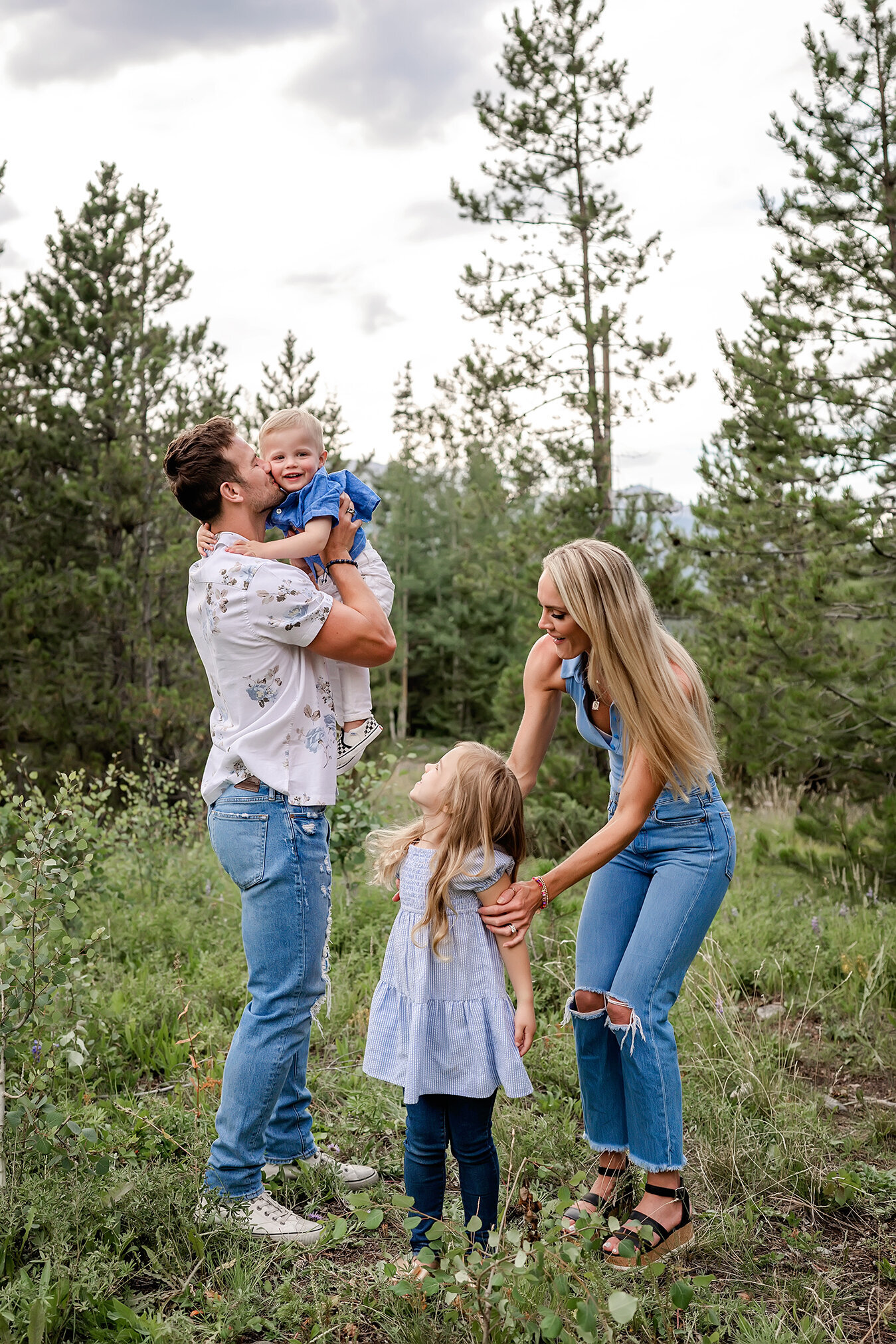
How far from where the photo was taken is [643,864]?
2.78m

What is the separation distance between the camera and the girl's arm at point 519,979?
2324 millimetres

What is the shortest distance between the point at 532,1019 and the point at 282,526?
1470mm

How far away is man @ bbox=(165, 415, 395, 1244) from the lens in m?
2.54

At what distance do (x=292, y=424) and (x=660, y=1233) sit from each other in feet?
7.75

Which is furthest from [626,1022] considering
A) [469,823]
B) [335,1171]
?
[335,1171]

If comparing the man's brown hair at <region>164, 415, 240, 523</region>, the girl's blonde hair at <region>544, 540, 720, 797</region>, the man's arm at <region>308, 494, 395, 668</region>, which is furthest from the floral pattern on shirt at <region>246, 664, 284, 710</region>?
the girl's blonde hair at <region>544, 540, 720, 797</region>

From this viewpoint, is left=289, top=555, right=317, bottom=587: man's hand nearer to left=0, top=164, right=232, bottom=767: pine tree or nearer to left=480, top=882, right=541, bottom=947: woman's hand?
left=480, top=882, right=541, bottom=947: woman's hand

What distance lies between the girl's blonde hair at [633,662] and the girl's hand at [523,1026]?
68 centimetres

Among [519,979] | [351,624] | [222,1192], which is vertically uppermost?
[351,624]

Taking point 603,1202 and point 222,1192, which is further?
point 603,1202

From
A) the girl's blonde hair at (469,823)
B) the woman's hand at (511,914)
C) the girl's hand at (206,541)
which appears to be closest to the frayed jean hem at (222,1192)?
the girl's blonde hair at (469,823)

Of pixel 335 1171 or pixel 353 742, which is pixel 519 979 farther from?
pixel 335 1171

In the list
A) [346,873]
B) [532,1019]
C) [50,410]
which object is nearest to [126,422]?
[50,410]

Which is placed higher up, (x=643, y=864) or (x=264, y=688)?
(x=264, y=688)
